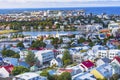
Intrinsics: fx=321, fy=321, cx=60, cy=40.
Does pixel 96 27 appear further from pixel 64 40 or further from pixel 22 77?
pixel 22 77

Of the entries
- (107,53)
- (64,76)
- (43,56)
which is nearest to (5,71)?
(64,76)

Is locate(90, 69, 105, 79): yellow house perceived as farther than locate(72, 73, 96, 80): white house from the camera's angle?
Yes

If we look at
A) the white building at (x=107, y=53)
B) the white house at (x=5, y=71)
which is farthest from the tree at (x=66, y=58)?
the white house at (x=5, y=71)

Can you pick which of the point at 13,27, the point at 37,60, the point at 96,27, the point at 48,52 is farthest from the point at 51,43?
the point at 13,27

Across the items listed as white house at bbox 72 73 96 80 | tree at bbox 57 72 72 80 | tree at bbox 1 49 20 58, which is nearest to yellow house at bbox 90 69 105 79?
white house at bbox 72 73 96 80

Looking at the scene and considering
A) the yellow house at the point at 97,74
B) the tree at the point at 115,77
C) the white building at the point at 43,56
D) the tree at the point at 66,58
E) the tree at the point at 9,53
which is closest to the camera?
the tree at the point at 115,77

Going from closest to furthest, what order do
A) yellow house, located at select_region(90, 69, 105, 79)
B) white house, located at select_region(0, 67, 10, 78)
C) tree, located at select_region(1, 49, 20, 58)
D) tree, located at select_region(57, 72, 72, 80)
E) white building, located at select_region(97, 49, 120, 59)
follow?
tree, located at select_region(57, 72, 72, 80)
yellow house, located at select_region(90, 69, 105, 79)
white house, located at select_region(0, 67, 10, 78)
white building, located at select_region(97, 49, 120, 59)
tree, located at select_region(1, 49, 20, 58)

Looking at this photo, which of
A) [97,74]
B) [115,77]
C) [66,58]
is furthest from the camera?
[66,58]

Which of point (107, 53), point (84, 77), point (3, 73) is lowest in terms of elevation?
point (107, 53)

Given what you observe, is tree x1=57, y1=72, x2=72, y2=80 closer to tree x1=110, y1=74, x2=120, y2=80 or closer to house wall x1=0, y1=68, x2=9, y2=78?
tree x1=110, y1=74, x2=120, y2=80

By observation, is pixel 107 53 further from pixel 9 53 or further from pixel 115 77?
pixel 115 77

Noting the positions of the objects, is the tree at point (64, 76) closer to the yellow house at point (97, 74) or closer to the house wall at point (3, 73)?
the yellow house at point (97, 74)
